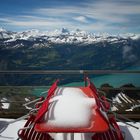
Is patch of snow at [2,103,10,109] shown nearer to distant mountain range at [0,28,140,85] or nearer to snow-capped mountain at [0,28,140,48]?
distant mountain range at [0,28,140,85]

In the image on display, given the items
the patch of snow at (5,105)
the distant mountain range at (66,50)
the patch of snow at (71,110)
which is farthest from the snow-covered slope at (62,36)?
the patch of snow at (71,110)

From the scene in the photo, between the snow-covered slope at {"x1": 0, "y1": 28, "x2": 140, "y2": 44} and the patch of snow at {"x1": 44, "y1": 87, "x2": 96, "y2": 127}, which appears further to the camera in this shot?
the snow-covered slope at {"x1": 0, "y1": 28, "x2": 140, "y2": 44}

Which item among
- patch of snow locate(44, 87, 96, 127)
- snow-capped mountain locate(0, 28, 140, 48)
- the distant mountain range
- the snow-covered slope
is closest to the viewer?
patch of snow locate(44, 87, 96, 127)

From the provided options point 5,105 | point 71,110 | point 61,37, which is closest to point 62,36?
point 61,37

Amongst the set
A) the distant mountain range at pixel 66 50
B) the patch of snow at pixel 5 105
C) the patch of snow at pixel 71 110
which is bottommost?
the patch of snow at pixel 71 110

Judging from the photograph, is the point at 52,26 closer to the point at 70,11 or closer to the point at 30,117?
the point at 70,11

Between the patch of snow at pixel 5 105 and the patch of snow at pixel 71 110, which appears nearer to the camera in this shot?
the patch of snow at pixel 71 110

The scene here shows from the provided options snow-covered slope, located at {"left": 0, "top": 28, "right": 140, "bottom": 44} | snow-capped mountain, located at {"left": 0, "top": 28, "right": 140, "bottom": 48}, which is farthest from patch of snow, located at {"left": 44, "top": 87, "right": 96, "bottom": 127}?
snow-covered slope, located at {"left": 0, "top": 28, "right": 140, "bottom": 44}

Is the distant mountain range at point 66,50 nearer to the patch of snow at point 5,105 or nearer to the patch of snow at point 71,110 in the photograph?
the patch of snow at point 5,105

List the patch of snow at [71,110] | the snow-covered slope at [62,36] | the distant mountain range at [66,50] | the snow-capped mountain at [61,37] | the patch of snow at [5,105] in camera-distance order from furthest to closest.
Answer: the snow-covered slope at [62,36] → the snow-capped mountain at [61,37] → the distant mountain range at [66,50] → the patch of snow at [5,105] → the patch of snow at [71,110]
